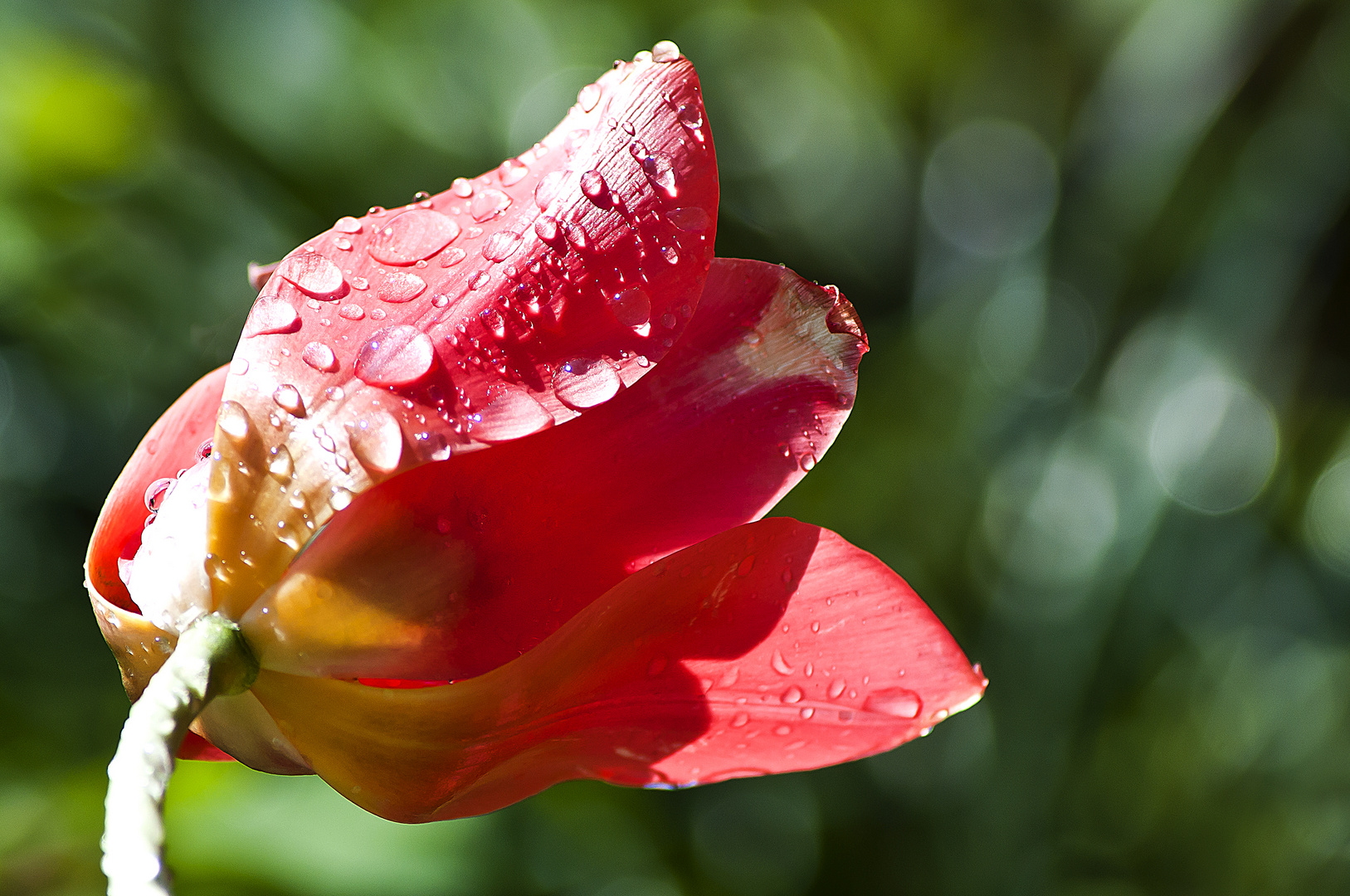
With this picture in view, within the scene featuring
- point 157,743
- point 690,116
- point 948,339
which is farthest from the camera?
point 948,339

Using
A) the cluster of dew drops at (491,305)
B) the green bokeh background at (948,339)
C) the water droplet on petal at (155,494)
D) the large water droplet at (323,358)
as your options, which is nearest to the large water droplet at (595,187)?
the cluster of dew drops at (491,305)

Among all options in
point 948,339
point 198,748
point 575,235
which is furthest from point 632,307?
point 948,339

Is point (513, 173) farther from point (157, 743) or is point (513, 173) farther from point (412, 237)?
point (157, 743)

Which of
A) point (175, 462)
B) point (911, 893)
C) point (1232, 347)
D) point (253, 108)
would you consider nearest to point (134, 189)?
point (253, 108)

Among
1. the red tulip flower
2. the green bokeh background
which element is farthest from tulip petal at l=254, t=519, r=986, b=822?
the green bokeh background

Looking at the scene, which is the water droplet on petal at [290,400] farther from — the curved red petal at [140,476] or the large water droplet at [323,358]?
the curved red petal at [140,476]

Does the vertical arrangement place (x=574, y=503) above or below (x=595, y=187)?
below
